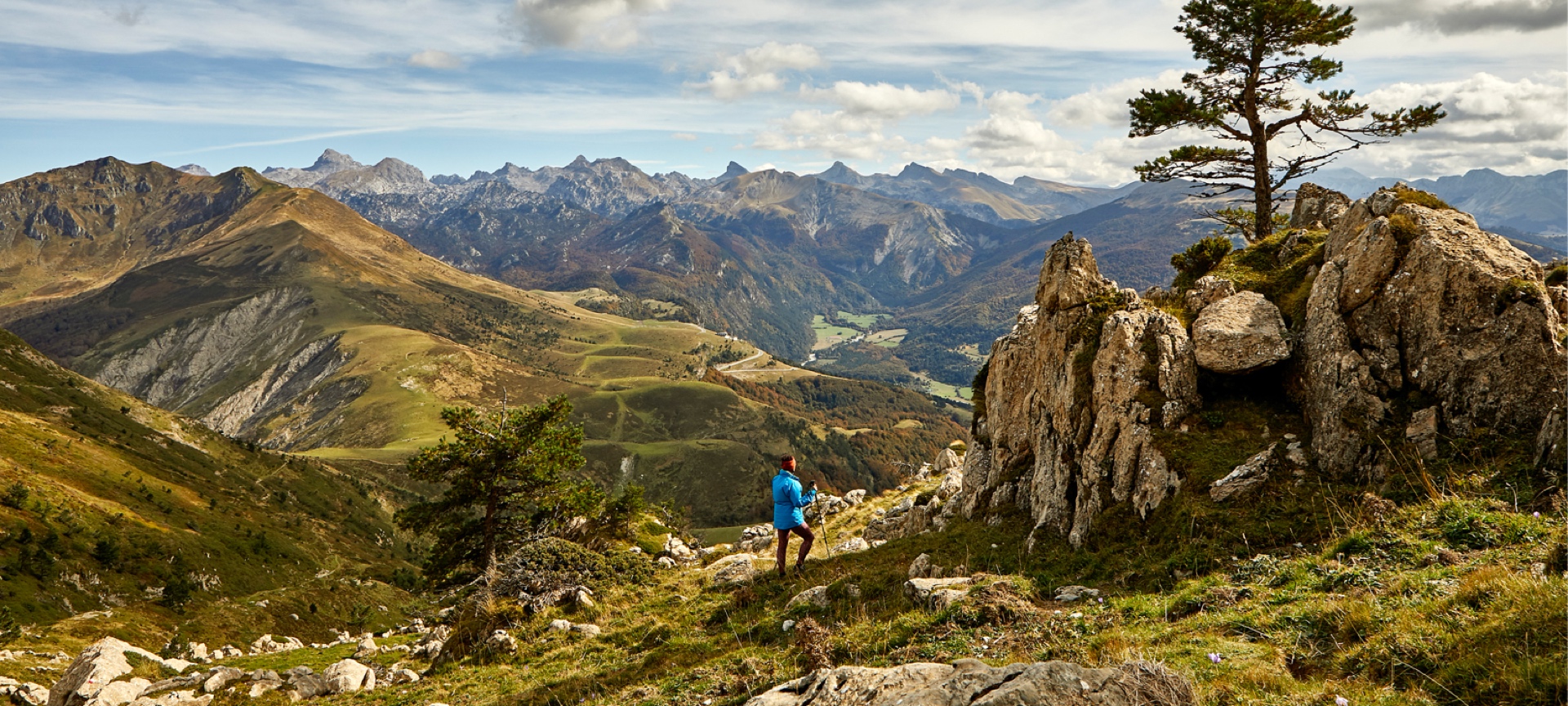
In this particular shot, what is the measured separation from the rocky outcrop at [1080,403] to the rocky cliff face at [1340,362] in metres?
0.06

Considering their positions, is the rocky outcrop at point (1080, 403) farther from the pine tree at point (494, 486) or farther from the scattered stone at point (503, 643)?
the pine tree at point (494, 486)

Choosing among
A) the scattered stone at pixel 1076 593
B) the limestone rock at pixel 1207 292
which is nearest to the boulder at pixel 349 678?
the scattered stone at pixel 1076 593

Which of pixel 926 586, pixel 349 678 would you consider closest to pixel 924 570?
pixel 926 586

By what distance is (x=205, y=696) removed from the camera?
20984 mm

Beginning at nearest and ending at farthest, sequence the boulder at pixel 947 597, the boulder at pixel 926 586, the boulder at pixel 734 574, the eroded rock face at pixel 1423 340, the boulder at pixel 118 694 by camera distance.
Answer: the boulder at pixel 947 597 → the eroded rock face at pixel 1423 340 → the boulder at pixel 926 586 → the boulder at pixel 118 694 → the boulder at pixel 734 574

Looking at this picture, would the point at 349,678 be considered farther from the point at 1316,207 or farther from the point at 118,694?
the point at 1316,207

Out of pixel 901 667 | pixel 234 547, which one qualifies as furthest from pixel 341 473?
pixel 901 667

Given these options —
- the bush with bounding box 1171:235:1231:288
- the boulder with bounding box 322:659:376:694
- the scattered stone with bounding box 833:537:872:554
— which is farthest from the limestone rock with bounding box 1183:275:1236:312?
the boulder with bounding box 322:659:376:694

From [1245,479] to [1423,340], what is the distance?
19.3 feet

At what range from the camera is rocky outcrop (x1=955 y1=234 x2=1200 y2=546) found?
66.9 feet

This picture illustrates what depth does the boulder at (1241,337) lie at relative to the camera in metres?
20.3

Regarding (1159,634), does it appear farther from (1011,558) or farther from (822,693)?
(1011,558)

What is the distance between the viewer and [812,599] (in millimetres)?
18125

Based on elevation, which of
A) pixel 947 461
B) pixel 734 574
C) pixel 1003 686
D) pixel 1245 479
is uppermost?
pixel 1003 686
